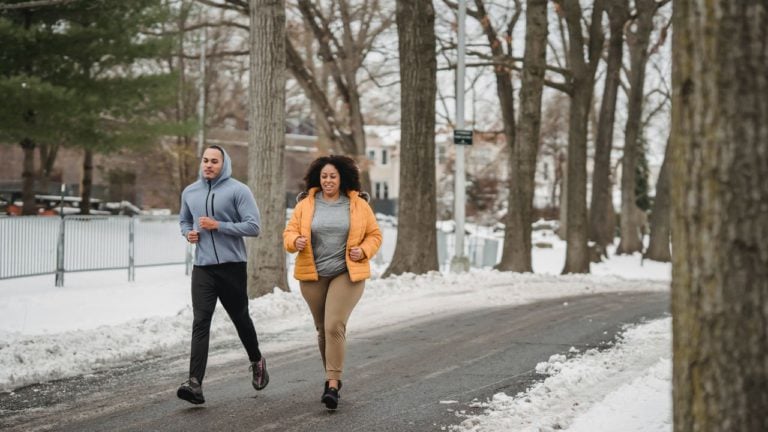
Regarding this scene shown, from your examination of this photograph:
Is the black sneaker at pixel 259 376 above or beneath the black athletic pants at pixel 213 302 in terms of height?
beneath

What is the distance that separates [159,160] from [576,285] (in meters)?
35.2

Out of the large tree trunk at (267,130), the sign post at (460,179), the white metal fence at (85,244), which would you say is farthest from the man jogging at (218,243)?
the sign post at (460,179)

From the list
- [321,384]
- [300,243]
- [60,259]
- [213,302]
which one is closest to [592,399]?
[321,384]

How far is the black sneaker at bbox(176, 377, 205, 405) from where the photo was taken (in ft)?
23.0

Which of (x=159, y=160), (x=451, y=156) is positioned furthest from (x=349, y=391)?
(x=451, y=156)

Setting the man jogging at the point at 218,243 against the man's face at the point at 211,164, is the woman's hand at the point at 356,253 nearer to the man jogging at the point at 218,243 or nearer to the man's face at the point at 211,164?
the man jogging at the point at 218,243

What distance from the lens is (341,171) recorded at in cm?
746

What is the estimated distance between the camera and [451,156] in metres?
62.3

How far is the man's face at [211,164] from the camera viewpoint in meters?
7.41

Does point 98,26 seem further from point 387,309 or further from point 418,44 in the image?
point 387,309

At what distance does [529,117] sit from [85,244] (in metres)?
10.3

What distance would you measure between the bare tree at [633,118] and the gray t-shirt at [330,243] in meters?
25.5

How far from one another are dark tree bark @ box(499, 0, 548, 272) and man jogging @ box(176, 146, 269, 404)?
15.7 m

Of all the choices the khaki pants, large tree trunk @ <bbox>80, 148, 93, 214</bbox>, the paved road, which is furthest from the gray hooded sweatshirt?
large tree trunk @ <bbox>80, 148, 93, 214</bbox>
